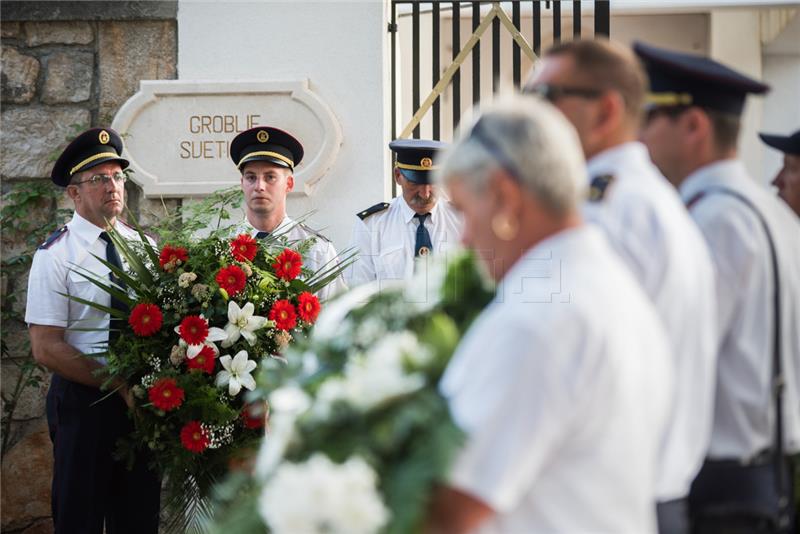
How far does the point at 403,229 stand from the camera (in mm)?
5559

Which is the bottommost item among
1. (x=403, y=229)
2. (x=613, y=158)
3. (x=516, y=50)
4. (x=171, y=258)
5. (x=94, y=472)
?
(x=94, y=472)

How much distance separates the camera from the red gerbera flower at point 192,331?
4145 mm

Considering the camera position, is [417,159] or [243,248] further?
[417,159]

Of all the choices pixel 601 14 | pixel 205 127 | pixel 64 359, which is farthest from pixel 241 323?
pixel 601 14

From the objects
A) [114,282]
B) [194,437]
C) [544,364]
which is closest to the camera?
[544,364]

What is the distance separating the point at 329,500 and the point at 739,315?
1.20 meters

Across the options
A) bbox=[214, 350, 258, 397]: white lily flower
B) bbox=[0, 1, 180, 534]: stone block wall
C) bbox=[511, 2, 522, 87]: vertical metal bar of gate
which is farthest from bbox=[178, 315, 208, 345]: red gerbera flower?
bbox=[511, 2, 522, 87]: vertical metal bar of gate

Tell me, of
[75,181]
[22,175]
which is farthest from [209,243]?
[22,175]

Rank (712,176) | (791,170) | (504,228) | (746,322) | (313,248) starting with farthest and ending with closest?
(313,248) → (791,170) → (712,176) → (746,322) → (504,228)

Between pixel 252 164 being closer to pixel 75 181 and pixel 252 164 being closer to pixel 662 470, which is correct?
pixel 75 181

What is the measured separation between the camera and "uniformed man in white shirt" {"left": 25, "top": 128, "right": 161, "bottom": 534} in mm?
4508

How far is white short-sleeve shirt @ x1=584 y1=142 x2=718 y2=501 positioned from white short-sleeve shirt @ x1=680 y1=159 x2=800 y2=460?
8.8 inches

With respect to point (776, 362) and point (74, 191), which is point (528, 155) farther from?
point (74, 191)

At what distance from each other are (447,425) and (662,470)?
0.62 m
